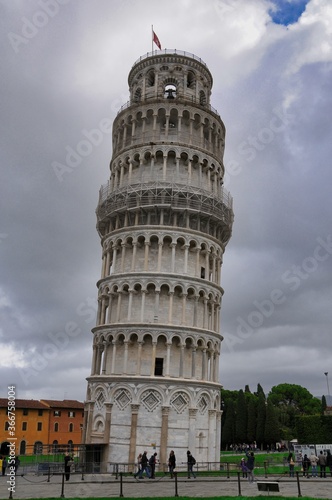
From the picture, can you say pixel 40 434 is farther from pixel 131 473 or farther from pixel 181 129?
pixel 181 129

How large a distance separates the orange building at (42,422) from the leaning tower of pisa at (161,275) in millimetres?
46355

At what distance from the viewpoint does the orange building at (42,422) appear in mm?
81750

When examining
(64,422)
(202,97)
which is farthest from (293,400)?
(202,97)

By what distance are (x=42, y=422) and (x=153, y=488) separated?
66257mm

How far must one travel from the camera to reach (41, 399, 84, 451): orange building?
287ft

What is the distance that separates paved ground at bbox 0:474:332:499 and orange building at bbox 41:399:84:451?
5970cm

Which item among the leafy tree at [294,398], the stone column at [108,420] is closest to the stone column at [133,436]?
the stone column at [108,420]

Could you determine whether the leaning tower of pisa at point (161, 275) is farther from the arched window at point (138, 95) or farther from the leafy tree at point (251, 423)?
the leafy tree at point (251, 423)

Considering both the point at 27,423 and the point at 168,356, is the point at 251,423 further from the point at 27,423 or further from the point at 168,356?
the point at 168,356

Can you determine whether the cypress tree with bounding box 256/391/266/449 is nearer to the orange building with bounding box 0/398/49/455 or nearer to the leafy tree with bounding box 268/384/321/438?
the leafy tree with bounding box 268/384/321/438

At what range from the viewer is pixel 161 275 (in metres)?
42.4

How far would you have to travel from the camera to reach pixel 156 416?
128 feet

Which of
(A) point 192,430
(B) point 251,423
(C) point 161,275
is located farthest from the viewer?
(B) point 251,423

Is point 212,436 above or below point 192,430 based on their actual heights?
below
